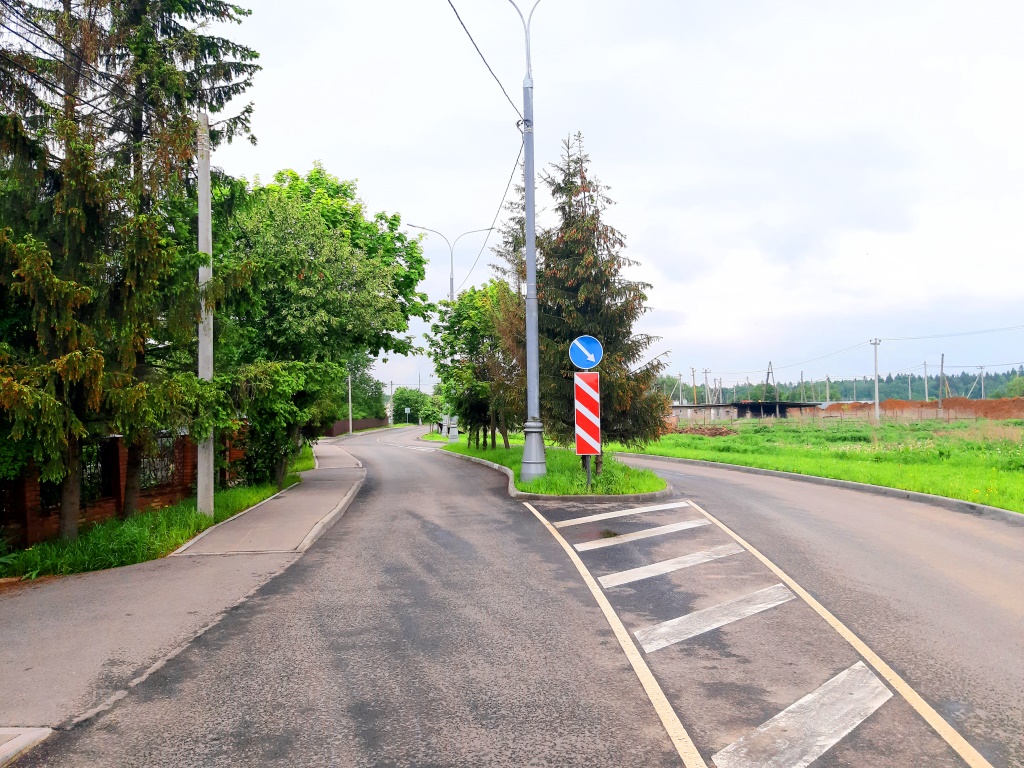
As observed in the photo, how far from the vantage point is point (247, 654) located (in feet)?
19.2

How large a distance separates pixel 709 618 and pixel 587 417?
8508 millimetres

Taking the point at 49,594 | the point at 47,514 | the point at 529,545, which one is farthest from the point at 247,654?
the point at 47,514

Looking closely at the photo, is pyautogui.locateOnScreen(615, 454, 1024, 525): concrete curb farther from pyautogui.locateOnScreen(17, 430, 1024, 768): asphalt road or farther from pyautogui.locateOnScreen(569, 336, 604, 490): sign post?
pyautogui.locateOnScreen(569, 336, 604, 490): sign post

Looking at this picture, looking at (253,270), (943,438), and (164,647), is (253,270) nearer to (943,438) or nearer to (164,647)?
(164,647)

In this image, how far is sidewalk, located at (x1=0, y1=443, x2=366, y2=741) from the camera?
5195 mm

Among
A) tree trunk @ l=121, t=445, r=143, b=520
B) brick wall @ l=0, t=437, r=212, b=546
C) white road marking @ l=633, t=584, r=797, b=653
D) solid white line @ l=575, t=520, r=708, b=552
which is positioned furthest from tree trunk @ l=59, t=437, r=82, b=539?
white road marking @ l=633, t=584, r=797, b=653

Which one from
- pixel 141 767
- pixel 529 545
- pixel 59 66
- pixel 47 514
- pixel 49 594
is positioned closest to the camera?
pixel 141 767

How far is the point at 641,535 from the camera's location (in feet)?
34.8

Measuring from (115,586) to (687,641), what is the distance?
6273mm

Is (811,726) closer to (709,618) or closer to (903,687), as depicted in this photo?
(903,687)

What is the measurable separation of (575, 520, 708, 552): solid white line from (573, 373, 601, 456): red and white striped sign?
141 inches

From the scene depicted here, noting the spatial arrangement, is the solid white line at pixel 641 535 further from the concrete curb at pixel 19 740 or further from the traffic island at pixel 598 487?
the concrete curb at pixel 19 740

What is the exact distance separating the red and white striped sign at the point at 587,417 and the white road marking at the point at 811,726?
982 centimetres

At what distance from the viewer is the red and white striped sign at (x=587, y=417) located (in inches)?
589
